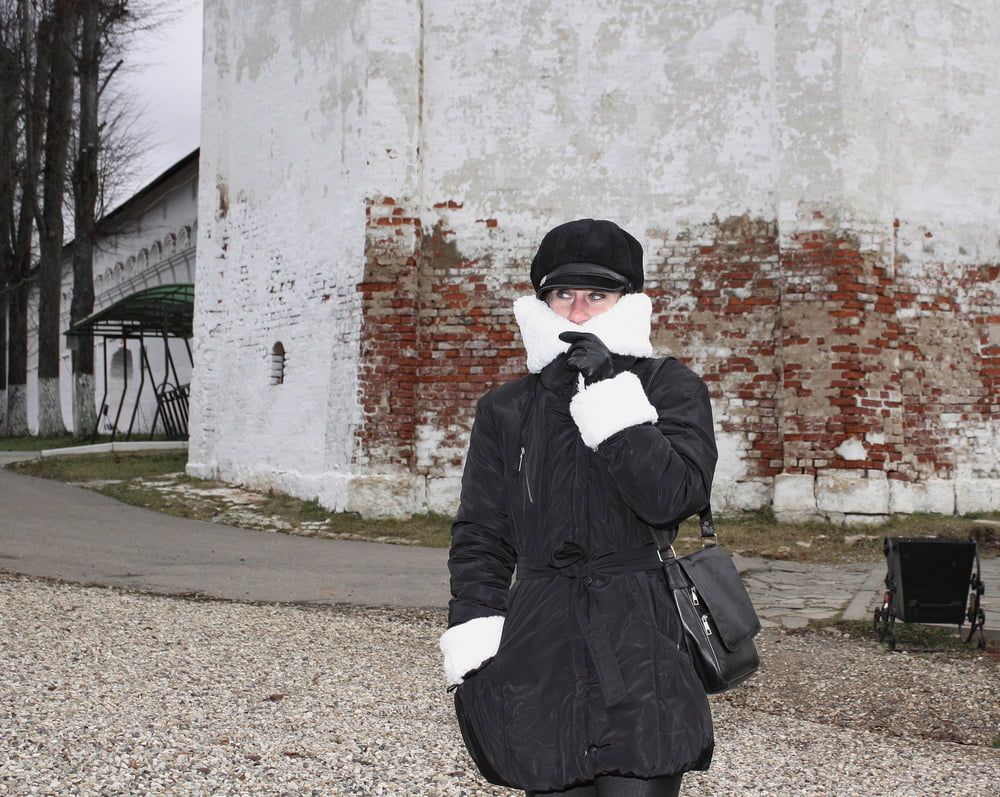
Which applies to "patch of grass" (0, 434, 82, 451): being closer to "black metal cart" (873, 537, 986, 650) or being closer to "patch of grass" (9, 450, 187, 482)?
"patch of grass" (9, 450, 187, 482)

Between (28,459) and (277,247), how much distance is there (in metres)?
7.64

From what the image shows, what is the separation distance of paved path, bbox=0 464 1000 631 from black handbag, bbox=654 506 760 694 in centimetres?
461

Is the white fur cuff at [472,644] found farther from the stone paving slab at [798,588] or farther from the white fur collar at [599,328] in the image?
the stone paving slab at [798,588]

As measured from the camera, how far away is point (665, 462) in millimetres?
1988

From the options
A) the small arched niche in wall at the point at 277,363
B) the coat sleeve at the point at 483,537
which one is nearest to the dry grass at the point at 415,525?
the small arched niche in wall at the point at 277,363

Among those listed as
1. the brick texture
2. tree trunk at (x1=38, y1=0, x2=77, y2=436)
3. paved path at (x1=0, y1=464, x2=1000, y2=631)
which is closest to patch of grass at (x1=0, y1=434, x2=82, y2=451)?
tree trunk at (x1=38, y1=0, x2=77, y2=436)

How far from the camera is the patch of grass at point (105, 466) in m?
14.6

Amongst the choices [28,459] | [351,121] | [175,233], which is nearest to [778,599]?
[351,121]

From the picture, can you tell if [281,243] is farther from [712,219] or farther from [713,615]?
[713,615]

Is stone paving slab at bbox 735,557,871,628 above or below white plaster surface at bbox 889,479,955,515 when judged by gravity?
below

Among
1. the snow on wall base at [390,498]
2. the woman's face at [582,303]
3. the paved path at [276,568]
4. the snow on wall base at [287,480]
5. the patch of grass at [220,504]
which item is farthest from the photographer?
the snow on wall base at [287,480]

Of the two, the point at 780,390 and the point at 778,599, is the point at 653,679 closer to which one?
the point at 778,599

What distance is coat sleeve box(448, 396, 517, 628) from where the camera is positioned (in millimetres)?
2184

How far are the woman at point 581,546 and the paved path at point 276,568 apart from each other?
15.4 feet
